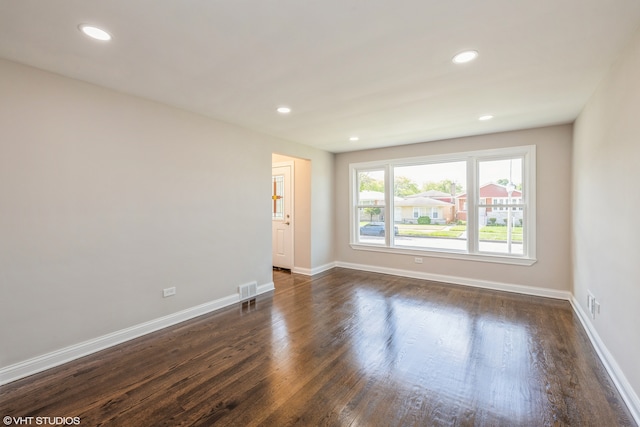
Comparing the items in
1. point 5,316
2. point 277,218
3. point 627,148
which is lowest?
point 5,316

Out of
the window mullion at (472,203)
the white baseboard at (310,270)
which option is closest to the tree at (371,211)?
the white baseboard at (310,270)

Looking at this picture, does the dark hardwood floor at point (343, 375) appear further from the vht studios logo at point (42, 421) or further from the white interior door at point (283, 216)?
the white interior door at point (283, 216)

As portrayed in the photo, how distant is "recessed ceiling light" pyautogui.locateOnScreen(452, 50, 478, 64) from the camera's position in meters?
2.15

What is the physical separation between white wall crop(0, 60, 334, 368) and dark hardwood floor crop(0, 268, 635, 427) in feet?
1.33

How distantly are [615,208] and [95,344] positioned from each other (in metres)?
4.62

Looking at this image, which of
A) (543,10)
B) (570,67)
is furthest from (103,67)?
(570,67)

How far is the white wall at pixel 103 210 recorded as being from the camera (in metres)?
2.30

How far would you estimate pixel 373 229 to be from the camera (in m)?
5.93

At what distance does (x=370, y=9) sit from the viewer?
1681 millimetres

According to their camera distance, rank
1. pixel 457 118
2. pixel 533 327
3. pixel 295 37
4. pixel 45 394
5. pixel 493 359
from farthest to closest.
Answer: pixel 457 118 → pixel 533 327 → pixel 493 359 → pixel 45 394 → pixel 295 37

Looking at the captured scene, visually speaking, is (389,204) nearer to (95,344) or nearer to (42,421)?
(95,344)

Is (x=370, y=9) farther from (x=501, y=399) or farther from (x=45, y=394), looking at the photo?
(x=45, y=394)

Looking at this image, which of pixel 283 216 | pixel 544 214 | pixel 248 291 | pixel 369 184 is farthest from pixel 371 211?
pixel 248 291

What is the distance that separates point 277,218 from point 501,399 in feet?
15.9
